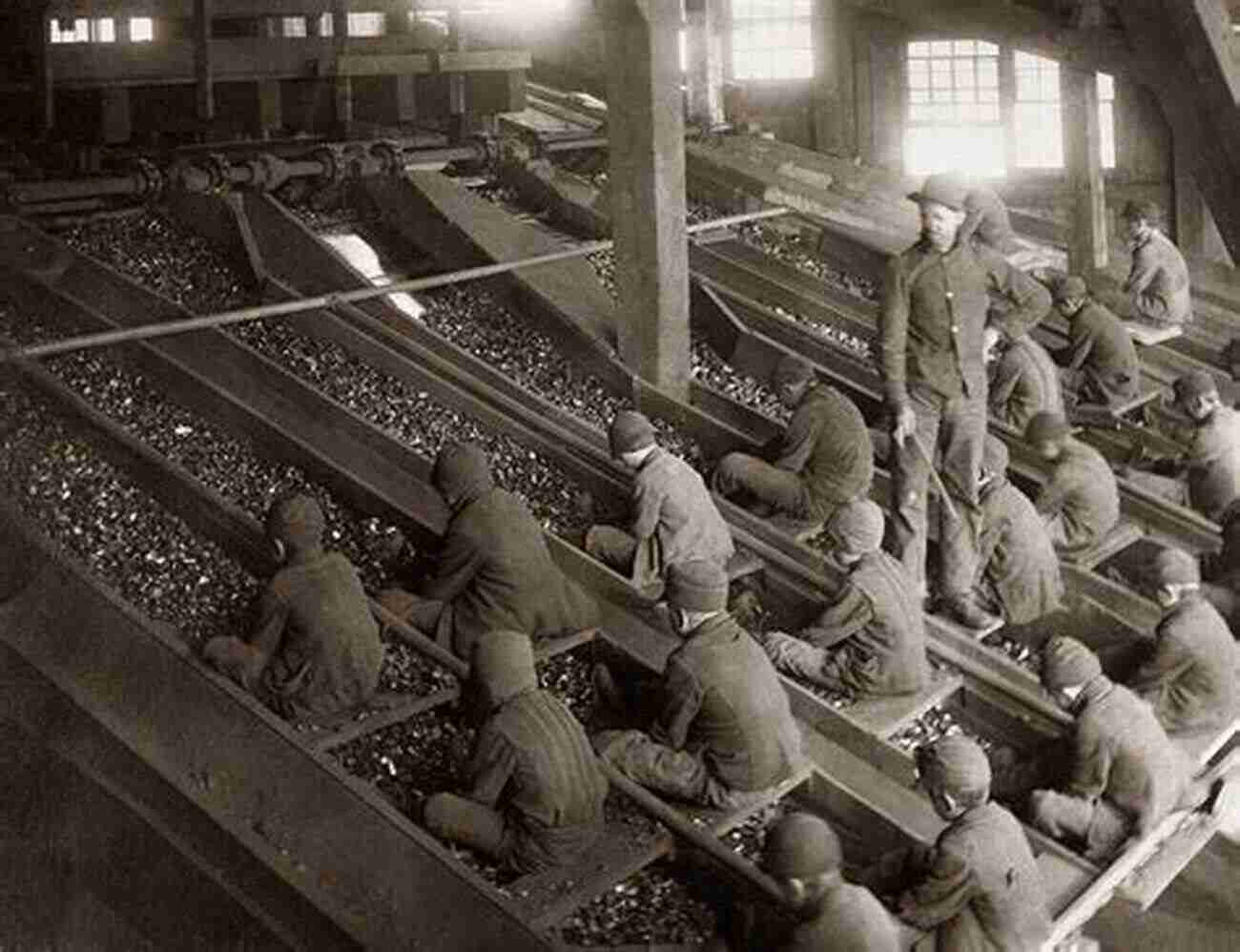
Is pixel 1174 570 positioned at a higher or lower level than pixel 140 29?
lower

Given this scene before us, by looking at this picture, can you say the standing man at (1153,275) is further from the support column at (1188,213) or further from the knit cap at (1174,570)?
the knit cap at (1174,570)

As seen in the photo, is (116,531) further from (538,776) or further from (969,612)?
(969,612)

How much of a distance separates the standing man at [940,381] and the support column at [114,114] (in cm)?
574

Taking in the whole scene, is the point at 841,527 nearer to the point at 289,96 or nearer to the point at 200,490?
the point at 200,490

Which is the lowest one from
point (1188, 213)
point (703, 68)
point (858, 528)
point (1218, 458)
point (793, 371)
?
point (1218, 458)

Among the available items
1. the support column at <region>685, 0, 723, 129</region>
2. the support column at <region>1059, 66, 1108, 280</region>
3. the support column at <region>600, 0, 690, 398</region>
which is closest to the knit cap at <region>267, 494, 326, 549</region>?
the support column at <region>600, 0, 690, 398</region>

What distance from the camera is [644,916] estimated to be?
18.5ft

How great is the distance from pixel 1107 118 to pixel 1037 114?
98 cm

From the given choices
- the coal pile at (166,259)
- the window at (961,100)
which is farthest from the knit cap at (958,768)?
the window at (961,100)

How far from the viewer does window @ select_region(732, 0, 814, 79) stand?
58.3 feet

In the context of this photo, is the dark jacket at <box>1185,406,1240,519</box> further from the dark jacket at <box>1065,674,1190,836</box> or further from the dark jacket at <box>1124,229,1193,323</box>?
the dark jacket at <box>1065,674,1190,836</box>

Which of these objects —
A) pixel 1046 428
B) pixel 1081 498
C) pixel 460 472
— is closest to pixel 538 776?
pixel 460 472

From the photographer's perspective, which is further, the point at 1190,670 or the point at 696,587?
the point at 1190,670

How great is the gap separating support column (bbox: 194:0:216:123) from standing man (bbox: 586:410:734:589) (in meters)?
5.07
